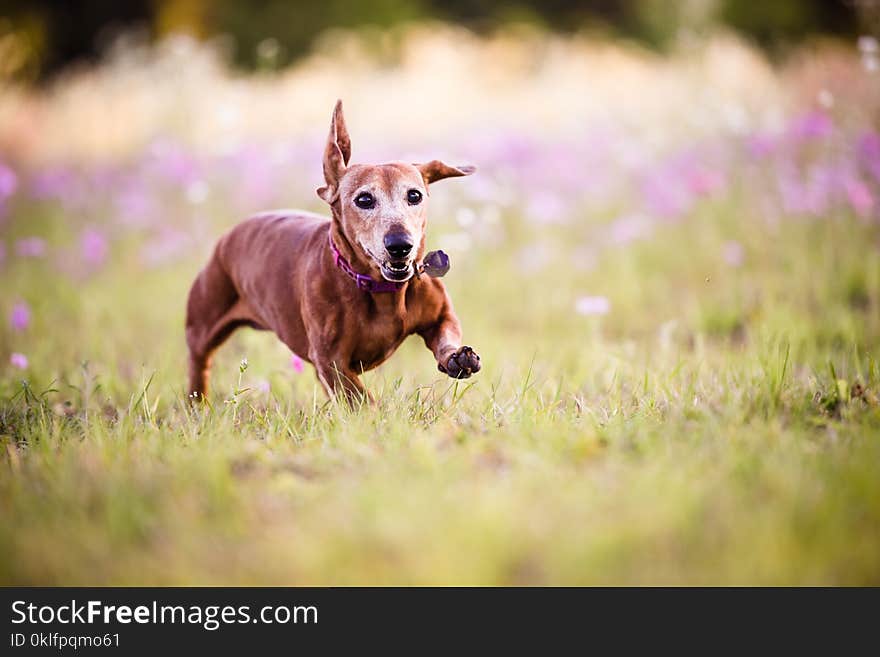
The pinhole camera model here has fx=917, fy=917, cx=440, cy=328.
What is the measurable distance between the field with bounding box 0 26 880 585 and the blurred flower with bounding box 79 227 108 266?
12cm

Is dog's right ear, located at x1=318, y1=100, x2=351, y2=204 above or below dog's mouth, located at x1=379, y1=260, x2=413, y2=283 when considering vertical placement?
above

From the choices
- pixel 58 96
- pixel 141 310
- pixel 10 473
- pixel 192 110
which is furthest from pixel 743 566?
pixel 58 96

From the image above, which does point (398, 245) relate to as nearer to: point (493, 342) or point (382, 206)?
point (382, 206)

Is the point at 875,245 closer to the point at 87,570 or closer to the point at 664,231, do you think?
the point at 664,231

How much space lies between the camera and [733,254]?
612cm

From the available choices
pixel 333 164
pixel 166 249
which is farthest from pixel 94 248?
pixel 333 164

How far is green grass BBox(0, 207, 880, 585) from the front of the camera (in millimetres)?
2078

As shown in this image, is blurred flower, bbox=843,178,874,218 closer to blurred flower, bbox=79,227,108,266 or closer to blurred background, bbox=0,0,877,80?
blurred flower, bbox=79,227,108,266

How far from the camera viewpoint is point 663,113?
340 inches

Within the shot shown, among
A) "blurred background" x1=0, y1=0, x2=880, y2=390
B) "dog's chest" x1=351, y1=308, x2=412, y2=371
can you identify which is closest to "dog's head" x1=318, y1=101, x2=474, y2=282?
"dog's chest" x1=351, y1=308, x2=412, y2=371

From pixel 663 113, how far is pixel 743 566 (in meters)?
7.24

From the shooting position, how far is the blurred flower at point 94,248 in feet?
22.1

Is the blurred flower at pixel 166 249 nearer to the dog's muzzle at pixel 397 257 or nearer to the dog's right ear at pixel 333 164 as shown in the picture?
the dog's right ear at pixel 333 164

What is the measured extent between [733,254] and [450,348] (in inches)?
141
